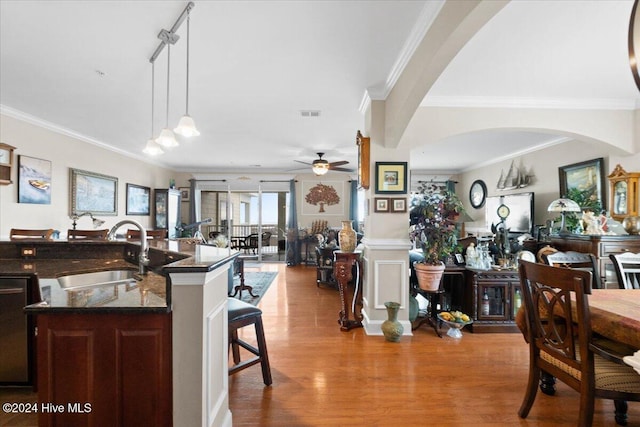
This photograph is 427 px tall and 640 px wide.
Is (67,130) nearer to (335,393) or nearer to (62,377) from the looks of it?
(62,377)

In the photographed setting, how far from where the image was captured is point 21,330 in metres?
1.91

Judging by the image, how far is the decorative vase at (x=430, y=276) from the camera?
3000mm

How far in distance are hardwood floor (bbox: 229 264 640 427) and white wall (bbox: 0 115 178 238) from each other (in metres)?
3.63

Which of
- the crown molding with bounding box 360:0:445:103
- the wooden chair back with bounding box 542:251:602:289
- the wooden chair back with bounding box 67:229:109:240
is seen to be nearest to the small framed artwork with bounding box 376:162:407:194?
the crown molding with bounding box 360:0:445:103

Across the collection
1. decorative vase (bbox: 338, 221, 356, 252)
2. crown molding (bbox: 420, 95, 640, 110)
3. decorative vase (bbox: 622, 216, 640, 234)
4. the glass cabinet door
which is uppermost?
crown molding (bbox: 420, 95, 640, 110)

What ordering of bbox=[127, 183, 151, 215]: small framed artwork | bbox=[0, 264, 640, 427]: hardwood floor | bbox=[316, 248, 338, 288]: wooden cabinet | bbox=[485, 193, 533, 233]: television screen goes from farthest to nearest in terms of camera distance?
bbox=[127, 183, 151, 215]: small framed artwork < bbox=[316, 248, 338, 288]: wooden cabinet < bbox=[485, 193, 533, 233]: television screen < bbox=[0, 264, 640, 427]: hardwood floor

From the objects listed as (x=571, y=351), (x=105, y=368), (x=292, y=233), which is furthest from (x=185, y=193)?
(x=571, y=351)

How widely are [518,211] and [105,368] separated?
240 inches

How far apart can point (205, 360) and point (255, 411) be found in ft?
2.66

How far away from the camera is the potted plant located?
303cm

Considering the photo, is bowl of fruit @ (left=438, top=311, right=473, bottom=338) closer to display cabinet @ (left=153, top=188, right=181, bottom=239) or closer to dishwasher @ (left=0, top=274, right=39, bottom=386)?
dishwasher @ (left=0, top=274, right=39, bottom=386)

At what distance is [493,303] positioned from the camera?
10.2 feet

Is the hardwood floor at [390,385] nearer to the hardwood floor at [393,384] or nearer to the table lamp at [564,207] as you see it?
the hardwood floor at [393,384]

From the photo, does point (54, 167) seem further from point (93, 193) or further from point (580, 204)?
point (580, 204)
